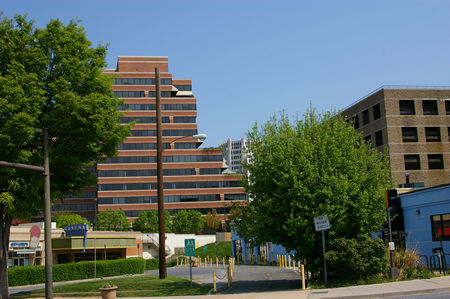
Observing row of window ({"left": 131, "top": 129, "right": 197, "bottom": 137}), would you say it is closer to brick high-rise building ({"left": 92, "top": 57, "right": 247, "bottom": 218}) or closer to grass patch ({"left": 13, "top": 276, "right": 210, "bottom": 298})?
brick high-rise building ({"left": 92, "top": 57, "right": 247, "bottom": 218})

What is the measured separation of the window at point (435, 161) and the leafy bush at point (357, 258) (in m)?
42.9

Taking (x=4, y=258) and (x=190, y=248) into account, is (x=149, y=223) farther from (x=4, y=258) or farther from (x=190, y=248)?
(x=190, y=248)

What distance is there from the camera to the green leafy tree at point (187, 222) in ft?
345

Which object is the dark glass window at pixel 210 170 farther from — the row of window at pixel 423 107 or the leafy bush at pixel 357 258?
the leafy bush at pixel 357 258

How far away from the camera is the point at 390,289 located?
688 inches

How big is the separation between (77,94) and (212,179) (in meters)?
93.6

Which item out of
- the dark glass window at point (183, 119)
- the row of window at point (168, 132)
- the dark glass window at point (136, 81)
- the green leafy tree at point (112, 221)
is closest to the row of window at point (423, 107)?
the green leafy tree at point (112, 221)

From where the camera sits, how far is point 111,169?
380ft

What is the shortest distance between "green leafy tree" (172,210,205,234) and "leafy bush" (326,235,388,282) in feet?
281

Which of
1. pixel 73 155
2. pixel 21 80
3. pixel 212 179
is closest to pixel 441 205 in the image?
pixel 73 155

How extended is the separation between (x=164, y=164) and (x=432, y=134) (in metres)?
68.3

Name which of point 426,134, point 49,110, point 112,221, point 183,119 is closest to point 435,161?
point 426,134

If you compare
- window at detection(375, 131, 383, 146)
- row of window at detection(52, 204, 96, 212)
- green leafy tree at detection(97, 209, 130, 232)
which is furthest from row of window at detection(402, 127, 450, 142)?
row of window at detection(52, 204, 96, 212)

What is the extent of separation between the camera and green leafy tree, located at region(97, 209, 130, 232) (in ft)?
337
